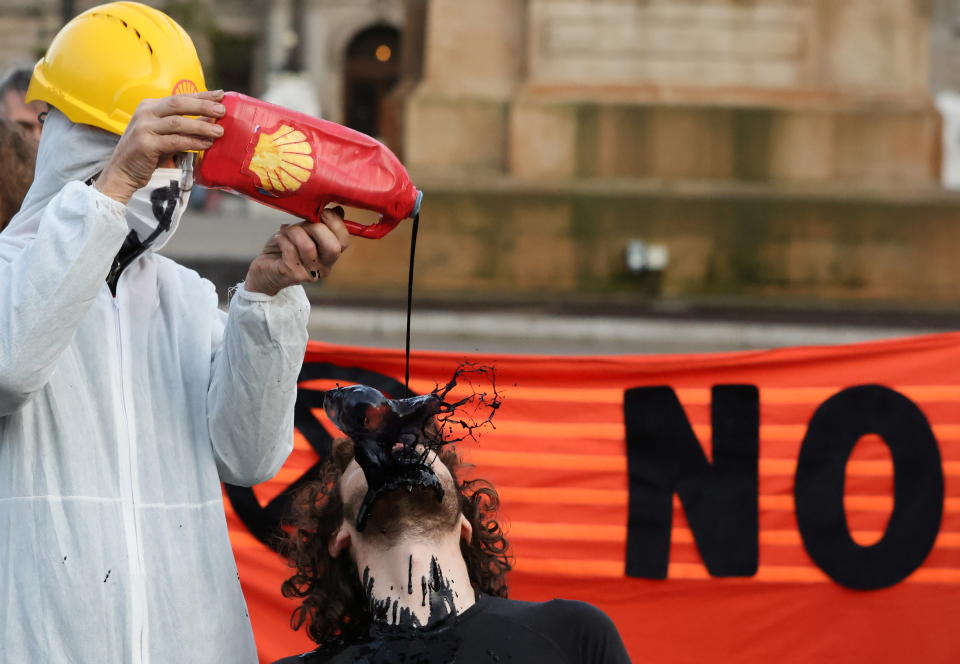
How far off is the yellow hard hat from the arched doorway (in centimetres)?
A: 4520

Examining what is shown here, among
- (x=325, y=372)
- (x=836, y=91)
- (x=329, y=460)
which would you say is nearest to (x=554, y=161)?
(x=836, y=91)

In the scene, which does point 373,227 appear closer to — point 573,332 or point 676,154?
point 573,332

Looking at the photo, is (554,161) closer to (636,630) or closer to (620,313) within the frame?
(620,313)

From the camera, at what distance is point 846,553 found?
173 inches

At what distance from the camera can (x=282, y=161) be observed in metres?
2.10

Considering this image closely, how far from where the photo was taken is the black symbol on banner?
14.7 ft

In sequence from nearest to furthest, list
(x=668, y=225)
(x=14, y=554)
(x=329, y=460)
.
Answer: (x=14, y=554) → (x=329, y=460) → (x=668, y=225)

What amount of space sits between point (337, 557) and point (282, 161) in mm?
715

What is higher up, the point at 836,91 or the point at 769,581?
the point at 836,91

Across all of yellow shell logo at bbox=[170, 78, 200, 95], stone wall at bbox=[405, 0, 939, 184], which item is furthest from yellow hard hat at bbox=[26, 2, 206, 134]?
stone wall at bbox=[405, 0, 939, 184]

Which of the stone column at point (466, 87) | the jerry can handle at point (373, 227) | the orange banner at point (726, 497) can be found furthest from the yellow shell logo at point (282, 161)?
the stone column at point (466, 87)

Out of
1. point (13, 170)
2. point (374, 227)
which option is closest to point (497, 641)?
point (374, 227)

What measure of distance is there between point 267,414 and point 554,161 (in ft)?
40.1

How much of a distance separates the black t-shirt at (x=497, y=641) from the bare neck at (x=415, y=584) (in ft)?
0.06
